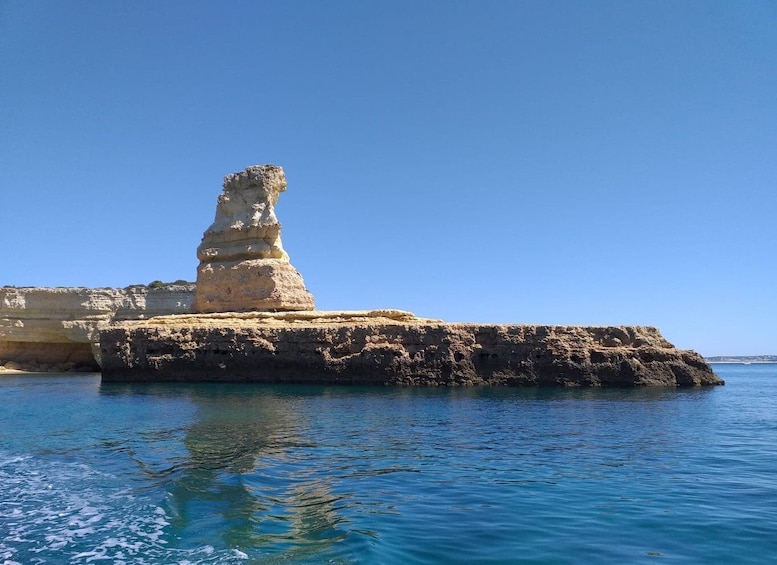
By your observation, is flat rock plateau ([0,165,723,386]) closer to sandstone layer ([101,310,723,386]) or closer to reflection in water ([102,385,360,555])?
sandstone layer ([101,310,723,386])

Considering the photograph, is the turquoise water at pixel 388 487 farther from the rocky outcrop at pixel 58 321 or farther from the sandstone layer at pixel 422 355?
the rocky outcrop at pixel 58 321

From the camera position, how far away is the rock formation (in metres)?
28.6

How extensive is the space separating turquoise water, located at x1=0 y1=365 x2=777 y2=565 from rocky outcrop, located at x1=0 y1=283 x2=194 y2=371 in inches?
1316

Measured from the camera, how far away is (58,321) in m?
43.8

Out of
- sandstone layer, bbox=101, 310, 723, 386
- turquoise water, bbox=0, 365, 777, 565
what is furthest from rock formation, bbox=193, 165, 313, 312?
turquoise water, bbox=0, 365, 777, 565

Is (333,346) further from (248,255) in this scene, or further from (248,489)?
(248,489)

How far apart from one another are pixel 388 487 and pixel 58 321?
44.4 meters

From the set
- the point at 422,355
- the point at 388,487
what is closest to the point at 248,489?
the point at 388,487

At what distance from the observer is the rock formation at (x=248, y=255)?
28594 mm

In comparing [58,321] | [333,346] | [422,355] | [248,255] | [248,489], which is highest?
[248,255]

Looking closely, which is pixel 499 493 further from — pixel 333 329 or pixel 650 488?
pixel 333 329

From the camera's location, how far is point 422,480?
7.34m

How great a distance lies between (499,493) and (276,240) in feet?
81.3

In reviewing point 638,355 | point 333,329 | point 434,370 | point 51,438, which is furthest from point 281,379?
point 638,355
